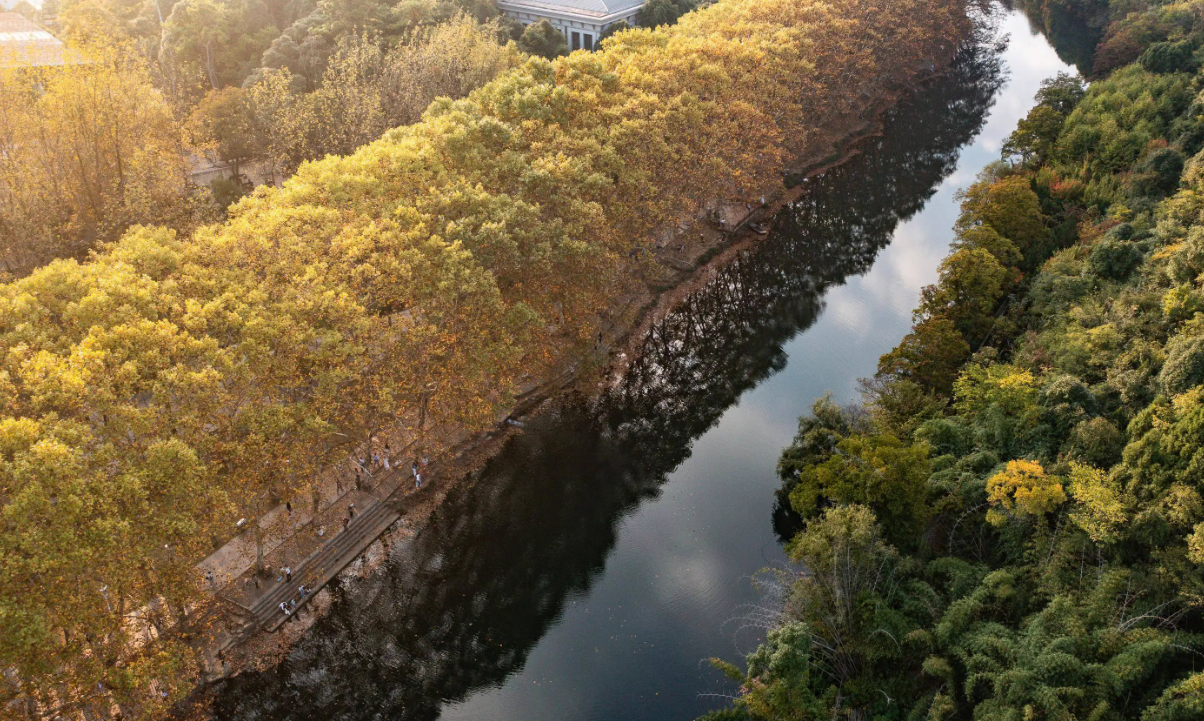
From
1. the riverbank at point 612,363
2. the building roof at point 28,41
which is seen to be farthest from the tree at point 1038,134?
the building roof at point 28,41

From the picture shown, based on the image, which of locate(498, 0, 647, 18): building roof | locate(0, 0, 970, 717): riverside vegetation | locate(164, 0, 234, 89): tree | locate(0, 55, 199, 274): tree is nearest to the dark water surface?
locate(0, 0, 970, 717): riverside vegetation

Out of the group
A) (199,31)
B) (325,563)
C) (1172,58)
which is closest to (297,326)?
(325,563)

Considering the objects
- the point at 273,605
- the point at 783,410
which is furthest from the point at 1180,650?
the point at 273,605

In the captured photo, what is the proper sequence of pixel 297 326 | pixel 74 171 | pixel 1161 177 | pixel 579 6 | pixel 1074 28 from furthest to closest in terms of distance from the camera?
pixel 1074 28, pixel 579 6, pixel 1161 177, pixel 74 171, pixel 297 326

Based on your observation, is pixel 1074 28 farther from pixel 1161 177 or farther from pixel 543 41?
pixel 543 41

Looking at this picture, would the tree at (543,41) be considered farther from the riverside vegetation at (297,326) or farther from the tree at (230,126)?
the tree at (230,126)

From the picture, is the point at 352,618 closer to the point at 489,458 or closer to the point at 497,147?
the point at 489,458
